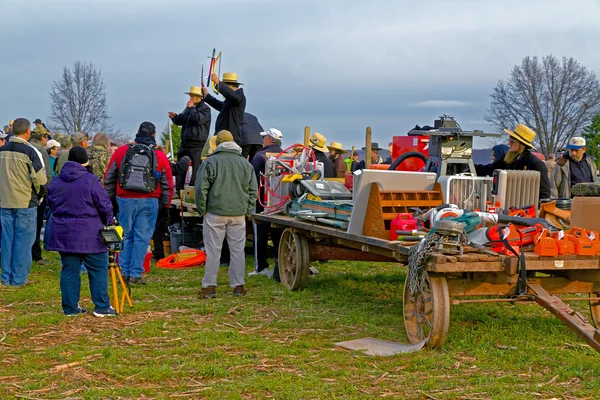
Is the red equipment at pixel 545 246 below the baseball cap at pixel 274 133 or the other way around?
below

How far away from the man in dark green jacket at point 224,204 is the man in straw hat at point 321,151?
3431mm

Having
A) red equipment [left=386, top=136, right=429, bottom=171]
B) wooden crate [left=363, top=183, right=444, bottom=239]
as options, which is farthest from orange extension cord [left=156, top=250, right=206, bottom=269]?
wooden crate [left=363, top=183, right=444, bottom=239]

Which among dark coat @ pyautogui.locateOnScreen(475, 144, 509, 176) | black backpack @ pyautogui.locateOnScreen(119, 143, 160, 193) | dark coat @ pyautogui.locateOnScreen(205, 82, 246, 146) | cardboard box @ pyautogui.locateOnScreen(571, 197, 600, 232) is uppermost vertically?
dark coat @ pyautogui.locateOnScreen(205, 82, 246, 146)

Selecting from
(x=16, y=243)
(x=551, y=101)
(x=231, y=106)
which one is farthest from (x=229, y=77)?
(x=551, y=101)

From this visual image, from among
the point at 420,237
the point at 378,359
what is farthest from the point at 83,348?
the point at 420,237

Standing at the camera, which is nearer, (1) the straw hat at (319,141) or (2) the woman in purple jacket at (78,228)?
(2) the woman in purple jacket at (78,228)

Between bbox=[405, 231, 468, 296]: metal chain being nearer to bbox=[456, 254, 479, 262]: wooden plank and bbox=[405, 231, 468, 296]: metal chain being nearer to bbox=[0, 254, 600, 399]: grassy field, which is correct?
bbox=[456, 254, 479, 262]: wooden plank

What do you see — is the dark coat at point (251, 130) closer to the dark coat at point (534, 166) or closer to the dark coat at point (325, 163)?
the dark coat at point (325, 163)

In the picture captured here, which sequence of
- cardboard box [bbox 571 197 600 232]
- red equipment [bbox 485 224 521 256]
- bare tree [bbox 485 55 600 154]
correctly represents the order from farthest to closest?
bare tree [bbox 485 55 600 154], cardboard box [bbox 571 197 600 232], red equipment [bbox 485 224 521 256]

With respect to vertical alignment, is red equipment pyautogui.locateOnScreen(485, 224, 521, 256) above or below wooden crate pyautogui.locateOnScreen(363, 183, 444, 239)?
below

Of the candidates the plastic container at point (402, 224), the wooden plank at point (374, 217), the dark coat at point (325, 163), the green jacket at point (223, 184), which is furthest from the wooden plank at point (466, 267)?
the dark coat at point (325, 163)

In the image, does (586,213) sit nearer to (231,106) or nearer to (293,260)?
(293,260)

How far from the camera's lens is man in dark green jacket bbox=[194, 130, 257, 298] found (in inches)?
383

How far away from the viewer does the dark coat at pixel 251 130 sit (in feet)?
45.4
